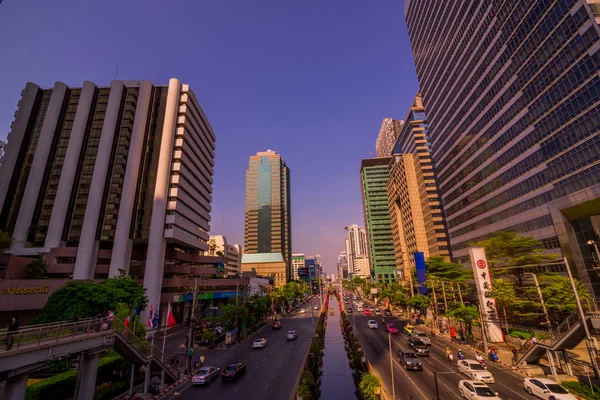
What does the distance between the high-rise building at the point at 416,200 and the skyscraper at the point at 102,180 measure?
8973 cm

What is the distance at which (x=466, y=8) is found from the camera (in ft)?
246

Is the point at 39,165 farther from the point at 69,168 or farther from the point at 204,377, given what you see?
the point at 204,377

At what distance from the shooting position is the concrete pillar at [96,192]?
65.9 m

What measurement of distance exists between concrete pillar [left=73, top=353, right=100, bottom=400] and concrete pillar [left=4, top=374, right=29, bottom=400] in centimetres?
547

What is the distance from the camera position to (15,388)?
56.1ft

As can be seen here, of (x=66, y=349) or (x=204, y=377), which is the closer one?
(x=66, y=349)

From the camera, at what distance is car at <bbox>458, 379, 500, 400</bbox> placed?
73.3 ft

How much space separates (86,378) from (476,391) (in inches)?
1192

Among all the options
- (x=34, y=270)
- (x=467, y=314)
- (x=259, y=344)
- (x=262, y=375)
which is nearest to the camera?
(x=262, y=375)

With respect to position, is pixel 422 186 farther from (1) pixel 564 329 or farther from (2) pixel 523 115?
(1) pixel 564 329

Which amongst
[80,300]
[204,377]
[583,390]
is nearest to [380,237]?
[583,390]

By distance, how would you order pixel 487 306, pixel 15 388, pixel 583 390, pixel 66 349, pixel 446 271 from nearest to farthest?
pixel 15 388
pixel 66 349
pixel 583 390
pixel 487 306
pixel 446 271

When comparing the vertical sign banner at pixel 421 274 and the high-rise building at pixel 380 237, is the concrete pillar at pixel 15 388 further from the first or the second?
the high-rise building at pixel 380 237

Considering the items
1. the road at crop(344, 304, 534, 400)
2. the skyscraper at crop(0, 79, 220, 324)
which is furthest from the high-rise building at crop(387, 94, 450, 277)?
the skyscraper at crop(0, 79, 220, 324)
